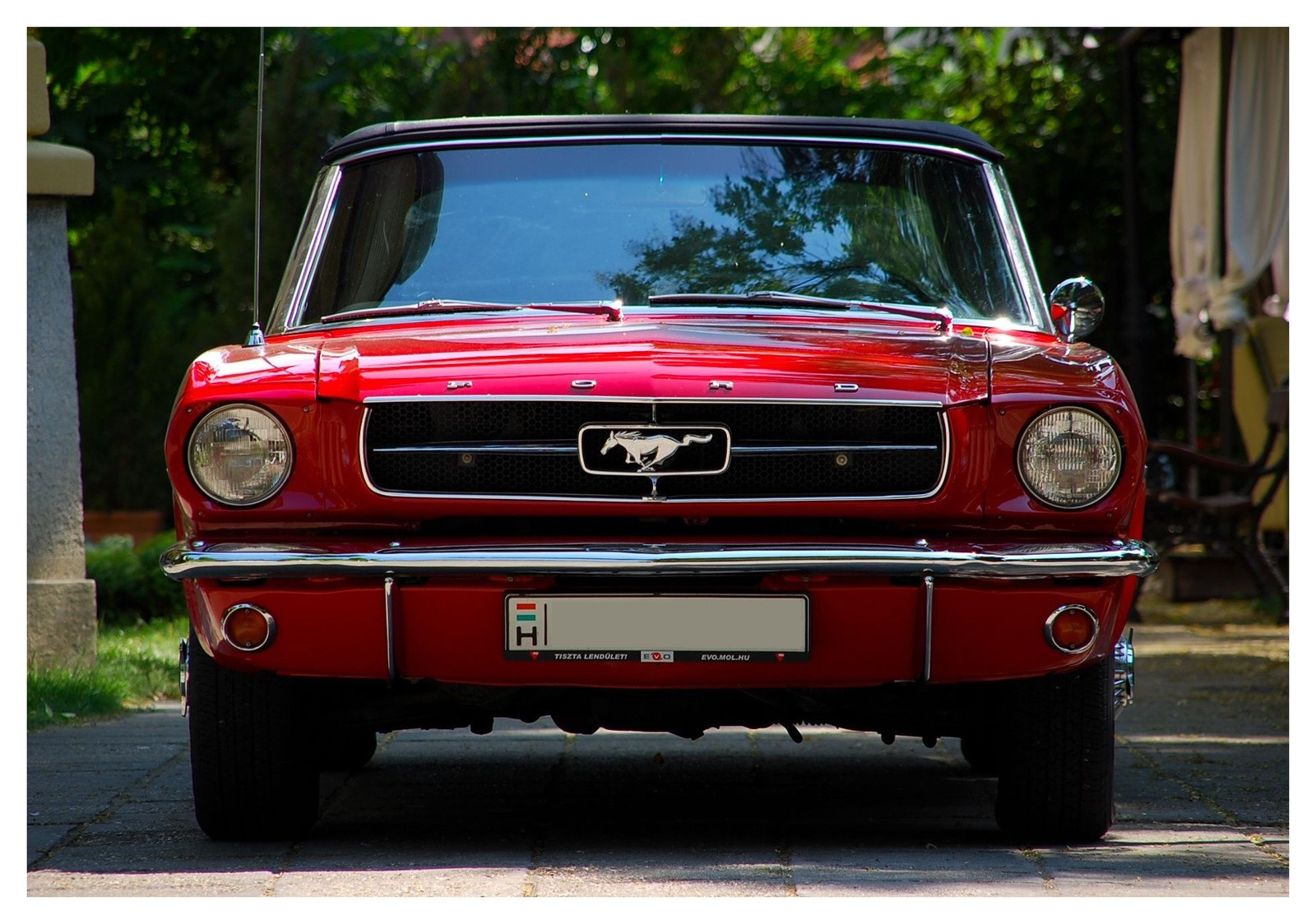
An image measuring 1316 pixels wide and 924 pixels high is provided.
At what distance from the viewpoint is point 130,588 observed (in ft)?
29.1

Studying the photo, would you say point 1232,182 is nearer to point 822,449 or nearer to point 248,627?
point 822,449

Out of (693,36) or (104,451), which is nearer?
(104,451)

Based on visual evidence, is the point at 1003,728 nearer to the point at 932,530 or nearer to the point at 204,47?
the point at 932,530

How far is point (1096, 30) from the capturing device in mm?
13641

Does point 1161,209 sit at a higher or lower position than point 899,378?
higher

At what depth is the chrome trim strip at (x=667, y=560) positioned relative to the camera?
12.0 feet

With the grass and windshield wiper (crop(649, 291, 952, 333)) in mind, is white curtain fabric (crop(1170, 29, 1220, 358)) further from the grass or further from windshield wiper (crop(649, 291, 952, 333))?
windshield wiper (crop(649, 291, 952, 333))

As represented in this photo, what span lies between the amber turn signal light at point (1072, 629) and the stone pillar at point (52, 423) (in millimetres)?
4528

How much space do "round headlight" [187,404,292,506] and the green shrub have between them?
512 centimetres

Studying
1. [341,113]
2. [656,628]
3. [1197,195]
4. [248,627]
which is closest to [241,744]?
[248,627]

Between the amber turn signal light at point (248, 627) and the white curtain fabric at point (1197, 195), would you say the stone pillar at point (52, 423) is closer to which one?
the amber turn signal light at point (248, 627)

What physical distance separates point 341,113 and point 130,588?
19.1 feet
